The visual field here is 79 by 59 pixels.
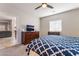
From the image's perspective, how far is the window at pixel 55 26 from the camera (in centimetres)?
128

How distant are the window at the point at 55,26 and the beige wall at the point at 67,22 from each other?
4cm

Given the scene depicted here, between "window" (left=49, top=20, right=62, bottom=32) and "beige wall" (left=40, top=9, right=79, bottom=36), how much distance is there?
4 centimetres

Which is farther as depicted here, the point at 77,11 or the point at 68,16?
the point at 68,16

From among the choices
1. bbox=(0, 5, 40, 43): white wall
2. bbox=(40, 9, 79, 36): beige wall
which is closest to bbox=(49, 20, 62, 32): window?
bbox=(40, 9, 79, 36): beige wall

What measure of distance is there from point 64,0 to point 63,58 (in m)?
0.47

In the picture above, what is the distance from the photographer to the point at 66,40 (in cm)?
122

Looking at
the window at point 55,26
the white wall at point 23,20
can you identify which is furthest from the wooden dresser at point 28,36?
the window at point 55,26

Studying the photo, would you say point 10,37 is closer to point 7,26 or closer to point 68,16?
point 7,26

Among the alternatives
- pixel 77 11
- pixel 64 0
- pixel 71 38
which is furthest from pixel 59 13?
pixel 64 0

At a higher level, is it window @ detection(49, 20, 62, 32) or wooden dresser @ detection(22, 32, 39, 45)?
window @ detection(49, 20, 62, 32)

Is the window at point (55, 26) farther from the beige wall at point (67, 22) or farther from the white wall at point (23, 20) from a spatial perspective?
the white wall at point (23, 20)

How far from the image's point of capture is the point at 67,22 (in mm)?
1301

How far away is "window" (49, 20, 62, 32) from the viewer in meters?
1.28

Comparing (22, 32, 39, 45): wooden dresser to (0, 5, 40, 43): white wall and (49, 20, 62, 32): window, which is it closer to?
(0, 5, 40, 43): white wall
